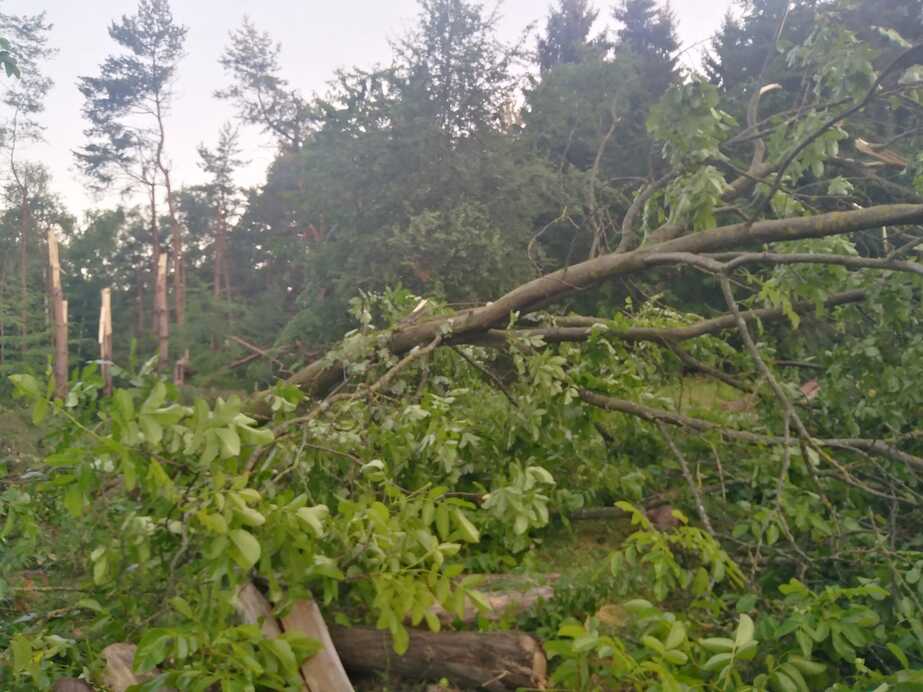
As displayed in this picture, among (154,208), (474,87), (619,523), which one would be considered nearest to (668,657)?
(619,523)

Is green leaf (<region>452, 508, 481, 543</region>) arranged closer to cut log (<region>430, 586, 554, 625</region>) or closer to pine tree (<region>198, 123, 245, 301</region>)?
cut log (<region>430, 586, 554, 625</region>)

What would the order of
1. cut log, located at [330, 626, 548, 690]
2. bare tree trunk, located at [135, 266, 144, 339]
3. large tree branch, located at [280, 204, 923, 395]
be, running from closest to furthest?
cut log, located at [330, 626, 548, 690] → large tree branch, located at [280, 204, 923, 395] → bare tree trunk, located at [135, 266, 144, 339]

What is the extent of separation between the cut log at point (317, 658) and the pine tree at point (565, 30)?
25.5m

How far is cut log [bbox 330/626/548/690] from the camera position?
102 inches

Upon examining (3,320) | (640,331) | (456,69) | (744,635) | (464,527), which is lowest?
(744,635)

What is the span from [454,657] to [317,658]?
1.70ft

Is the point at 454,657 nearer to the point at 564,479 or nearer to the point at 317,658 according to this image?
the point at 317,658

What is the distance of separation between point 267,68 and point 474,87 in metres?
11.3

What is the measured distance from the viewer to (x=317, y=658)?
2412mm

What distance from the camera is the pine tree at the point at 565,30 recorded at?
26328 mm

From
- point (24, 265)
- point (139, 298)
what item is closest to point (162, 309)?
point (24, 265)

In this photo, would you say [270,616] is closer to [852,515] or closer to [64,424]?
[64,424]

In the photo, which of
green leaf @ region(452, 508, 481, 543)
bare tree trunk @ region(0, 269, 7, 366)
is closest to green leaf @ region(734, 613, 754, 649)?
green leaf @ region(452, 508, 481, 543)

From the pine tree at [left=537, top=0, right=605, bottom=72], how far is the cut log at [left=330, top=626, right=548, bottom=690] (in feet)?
83.1
